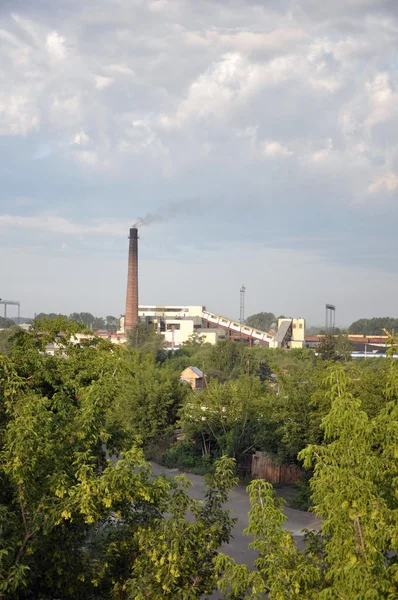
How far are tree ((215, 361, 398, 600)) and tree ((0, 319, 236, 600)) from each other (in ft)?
3.08

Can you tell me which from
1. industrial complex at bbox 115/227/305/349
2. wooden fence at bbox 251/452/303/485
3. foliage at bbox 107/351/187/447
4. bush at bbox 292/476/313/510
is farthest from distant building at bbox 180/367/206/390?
industrial complex at bbox 115/227/305/349

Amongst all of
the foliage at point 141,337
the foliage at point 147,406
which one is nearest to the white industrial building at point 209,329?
the foliage at point 141,337

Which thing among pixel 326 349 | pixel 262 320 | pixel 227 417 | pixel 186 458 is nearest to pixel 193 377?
pixel 326 349

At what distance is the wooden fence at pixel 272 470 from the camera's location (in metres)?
21.8

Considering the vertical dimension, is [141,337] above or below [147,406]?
above

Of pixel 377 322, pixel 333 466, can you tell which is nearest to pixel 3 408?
pixel 333 466

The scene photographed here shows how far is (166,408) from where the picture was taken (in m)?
28.5

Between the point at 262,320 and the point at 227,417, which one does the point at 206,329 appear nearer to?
the point at 227,417

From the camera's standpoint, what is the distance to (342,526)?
559cm

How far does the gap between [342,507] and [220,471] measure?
2.87 m

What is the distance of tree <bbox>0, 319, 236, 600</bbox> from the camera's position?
267 inches

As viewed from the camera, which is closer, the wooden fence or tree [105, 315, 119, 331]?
the wooden fence

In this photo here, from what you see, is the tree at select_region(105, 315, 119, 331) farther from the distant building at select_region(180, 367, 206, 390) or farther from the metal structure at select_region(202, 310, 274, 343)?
the distant building at select_region(180, 367, 206, 390)

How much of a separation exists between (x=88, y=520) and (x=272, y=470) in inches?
644
